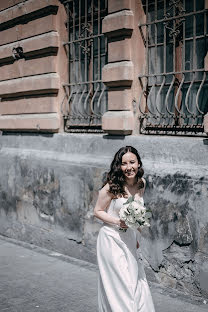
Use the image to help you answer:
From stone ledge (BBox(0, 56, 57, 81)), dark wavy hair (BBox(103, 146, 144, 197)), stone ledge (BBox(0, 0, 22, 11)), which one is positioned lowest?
dark wavy hair (BBox(103, 146, 144, 197))

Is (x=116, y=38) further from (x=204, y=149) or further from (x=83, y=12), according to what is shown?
(x=204, y=149)

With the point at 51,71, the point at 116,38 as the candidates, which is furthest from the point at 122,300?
the point at 51,71

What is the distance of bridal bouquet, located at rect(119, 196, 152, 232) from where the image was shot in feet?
12.7

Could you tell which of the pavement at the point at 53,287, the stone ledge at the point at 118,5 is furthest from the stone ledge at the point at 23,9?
the pavement at the point at 53,287

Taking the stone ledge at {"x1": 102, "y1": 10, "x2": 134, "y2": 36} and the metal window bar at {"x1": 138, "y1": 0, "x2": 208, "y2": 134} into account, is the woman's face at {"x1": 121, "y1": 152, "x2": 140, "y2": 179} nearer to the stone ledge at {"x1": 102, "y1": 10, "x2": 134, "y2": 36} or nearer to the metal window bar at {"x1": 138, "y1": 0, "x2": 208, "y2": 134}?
the metal window bar at {"x1": 138, "y1": 0, "x2": 208, "y2": 134}

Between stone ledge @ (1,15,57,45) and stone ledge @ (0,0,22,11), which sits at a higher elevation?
stone ledge @ (0,0,22,11)

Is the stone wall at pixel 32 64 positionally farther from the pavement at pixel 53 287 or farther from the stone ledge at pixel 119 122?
the pavement at pixel 53 287

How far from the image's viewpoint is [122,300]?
13.4ft

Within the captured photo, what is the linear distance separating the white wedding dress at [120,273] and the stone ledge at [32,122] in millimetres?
3588

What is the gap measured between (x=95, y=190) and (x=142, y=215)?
8.81 feet

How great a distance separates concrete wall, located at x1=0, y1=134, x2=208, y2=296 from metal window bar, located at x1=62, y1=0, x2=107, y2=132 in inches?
14.3

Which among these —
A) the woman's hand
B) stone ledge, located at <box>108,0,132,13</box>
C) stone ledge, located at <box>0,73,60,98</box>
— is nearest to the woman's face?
the woman's hand

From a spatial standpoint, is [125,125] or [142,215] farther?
[125,125]

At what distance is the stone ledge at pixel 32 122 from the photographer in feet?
25.0
